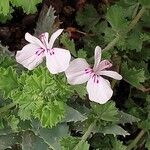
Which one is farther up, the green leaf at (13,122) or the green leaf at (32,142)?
the green leaf at (13,122)

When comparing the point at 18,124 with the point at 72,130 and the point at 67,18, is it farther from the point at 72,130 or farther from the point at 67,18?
the point at 67,18

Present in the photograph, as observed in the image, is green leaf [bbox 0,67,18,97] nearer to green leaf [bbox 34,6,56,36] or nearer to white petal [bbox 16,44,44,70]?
white petal [bbox 16,44,44,70]

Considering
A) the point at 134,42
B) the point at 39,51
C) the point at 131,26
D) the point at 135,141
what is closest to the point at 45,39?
the point at 39,51

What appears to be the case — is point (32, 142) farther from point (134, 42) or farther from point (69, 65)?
point (134, 42)

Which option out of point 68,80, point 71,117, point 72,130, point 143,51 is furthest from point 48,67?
point 143,51

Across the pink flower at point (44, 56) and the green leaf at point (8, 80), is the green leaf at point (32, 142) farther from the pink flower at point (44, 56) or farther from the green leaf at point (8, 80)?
the pink flower at point (44, 56)

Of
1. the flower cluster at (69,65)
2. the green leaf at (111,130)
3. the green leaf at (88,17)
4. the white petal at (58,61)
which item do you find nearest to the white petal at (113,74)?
the flower cluster at (69,65)
